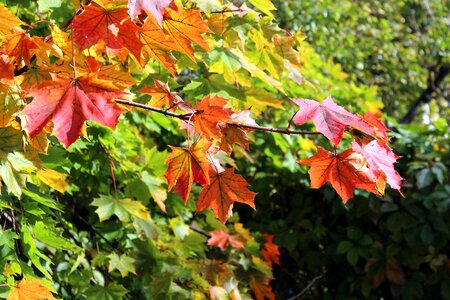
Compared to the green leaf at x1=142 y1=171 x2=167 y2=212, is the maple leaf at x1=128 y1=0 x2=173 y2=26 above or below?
above

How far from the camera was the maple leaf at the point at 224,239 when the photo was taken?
310cm

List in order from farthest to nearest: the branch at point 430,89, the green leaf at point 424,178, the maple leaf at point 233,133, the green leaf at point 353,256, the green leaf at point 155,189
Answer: the branch at point 430,89 → the green leaf at point 353,256 → the green leaf at point 424,178 → the green leaf at point 155,189 → the maple leaf at point 233,133

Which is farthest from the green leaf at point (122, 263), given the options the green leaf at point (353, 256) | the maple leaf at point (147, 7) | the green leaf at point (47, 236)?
the green leaf at point (353, 256)

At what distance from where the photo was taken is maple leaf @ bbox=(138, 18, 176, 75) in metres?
1.43

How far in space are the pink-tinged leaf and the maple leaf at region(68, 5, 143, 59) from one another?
56 cm

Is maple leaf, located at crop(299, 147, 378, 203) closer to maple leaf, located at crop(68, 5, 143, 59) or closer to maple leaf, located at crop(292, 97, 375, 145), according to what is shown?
maple leaf, located at crop(292, 97, 375, 145)

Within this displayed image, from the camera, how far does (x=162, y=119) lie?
309 cm

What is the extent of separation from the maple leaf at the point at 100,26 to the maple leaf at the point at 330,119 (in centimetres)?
42

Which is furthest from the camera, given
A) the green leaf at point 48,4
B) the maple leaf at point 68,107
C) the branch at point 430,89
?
the branch at point 430,89

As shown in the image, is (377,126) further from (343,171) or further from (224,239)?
A: (224,239)

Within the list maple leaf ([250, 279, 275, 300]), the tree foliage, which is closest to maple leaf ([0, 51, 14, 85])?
the tree foliage

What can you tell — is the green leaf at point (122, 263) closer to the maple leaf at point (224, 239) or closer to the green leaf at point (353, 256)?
the maple leaf at point (224, 239)

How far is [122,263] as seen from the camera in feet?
7.85

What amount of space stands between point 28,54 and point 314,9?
19.7 feet
